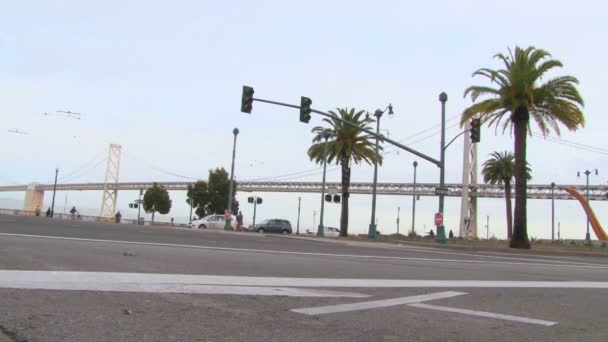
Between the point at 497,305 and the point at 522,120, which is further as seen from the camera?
the point at 522,120

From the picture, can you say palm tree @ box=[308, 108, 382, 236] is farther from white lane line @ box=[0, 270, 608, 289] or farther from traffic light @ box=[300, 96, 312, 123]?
white lane line @ box=[0, 270, 608, 289]

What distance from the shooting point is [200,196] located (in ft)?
221

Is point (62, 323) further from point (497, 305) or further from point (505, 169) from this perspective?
point (505, 169)

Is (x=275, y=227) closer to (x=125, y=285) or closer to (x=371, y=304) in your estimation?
(x=125, y=285)

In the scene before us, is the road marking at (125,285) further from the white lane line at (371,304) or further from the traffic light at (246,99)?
the traffic light at (246,99)

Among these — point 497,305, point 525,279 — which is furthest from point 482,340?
point 525,279

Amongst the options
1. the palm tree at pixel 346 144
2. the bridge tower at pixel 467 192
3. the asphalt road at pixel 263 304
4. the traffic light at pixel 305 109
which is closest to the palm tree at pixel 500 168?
the bridge tower at pixel 467 192

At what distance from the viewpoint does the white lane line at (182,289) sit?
625cm

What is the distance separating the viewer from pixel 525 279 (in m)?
10.9

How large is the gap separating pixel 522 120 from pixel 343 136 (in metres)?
17.5

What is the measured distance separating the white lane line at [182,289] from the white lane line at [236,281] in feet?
0.72

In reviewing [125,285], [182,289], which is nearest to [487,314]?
[182,289]

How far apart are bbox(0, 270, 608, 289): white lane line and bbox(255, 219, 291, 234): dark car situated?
36019 millimetres

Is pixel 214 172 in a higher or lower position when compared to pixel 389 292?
higher
